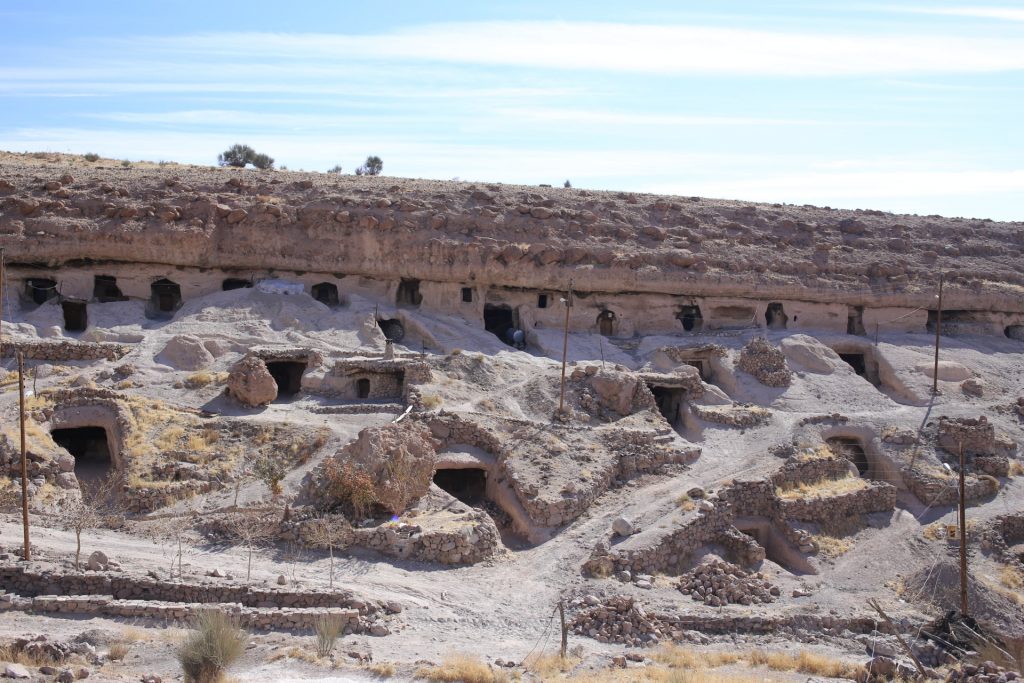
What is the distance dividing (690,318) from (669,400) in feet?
20.1

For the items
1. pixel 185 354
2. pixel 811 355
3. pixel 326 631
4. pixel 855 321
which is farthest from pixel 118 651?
pixel 855 321

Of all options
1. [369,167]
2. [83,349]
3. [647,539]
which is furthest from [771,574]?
[369,167]

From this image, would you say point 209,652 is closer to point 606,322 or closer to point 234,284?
point 234,284

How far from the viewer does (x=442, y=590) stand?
68.6 ft

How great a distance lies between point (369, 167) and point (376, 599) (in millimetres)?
42694

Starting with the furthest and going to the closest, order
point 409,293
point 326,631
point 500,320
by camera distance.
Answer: point 500,320, point 409,293, point 326,631

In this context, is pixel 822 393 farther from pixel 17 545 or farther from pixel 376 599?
pixel 17 545

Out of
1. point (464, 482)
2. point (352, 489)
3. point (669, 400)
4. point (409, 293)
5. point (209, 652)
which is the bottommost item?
point (464, 482)

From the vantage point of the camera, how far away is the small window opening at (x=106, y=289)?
32781mm

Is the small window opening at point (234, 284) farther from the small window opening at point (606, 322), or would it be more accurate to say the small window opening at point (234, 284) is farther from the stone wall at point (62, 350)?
the small window opening at point (606, 322)

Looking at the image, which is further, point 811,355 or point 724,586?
point 811,355

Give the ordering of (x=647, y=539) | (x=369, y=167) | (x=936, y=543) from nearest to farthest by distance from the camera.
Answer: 1. (x=647, y=539)
2. (x=936, y=543)
3. (x=369, y=167)

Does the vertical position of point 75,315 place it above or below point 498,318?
below

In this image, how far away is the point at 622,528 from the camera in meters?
23.7
